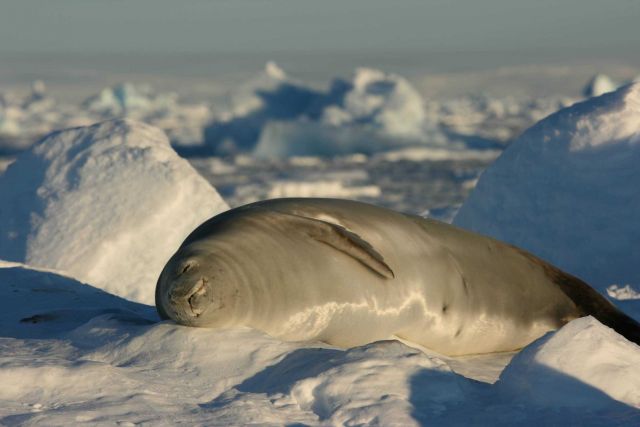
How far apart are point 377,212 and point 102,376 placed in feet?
6.18

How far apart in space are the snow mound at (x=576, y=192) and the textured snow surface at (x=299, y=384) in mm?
3865

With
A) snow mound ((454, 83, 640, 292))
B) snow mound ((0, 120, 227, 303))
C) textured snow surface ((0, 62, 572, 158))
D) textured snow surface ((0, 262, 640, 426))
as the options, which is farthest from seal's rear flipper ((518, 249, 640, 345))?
textured snow surface ((0, 62, 572, 158))

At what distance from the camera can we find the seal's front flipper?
421cm

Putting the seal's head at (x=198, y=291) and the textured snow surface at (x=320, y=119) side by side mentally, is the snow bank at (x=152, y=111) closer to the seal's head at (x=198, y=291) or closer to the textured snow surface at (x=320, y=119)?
the textured snow surface at (x=320, y=119)

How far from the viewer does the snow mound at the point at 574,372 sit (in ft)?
9.76

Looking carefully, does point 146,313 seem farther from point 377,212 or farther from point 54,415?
point 54,415

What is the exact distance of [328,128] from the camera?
1938 inches

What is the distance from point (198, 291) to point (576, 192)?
4.54m

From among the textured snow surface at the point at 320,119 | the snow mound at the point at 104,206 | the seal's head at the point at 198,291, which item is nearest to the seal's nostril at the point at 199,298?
the seal's head at the point at 198,291

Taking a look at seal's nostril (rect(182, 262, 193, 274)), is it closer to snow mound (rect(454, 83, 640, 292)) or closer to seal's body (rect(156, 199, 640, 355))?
seal's body (rect(156, 199, 640, 355))

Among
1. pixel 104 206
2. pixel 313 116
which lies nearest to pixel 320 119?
pixel 313 116

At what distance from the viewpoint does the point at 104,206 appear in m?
7.55

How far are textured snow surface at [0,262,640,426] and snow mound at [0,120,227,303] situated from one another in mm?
3636

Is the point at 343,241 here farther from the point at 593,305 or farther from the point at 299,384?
the point at 593,305
